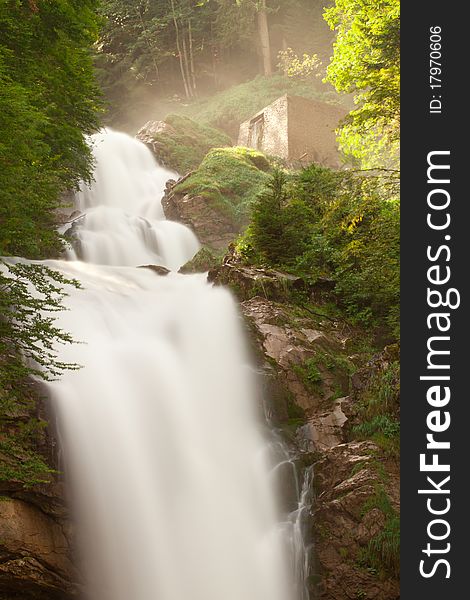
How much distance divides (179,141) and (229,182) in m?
7.98

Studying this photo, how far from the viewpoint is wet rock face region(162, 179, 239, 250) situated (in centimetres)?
2112

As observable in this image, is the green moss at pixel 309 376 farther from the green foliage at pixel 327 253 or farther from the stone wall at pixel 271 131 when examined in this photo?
the stone wall at pixel 271 131

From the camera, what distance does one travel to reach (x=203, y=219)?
21484mm

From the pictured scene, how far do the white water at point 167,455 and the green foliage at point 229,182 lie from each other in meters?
11.2

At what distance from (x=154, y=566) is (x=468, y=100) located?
6.83m

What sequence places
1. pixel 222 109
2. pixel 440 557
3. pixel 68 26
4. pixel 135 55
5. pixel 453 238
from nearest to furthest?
pixel 440 557 < pixel 453 238 < pixel 68 26 < pixel 222 109 < pixel 135 55

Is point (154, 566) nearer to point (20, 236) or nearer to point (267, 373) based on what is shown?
point (267, 373)

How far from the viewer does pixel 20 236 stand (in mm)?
7477

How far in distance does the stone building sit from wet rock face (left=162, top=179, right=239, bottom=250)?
10091 millimetres

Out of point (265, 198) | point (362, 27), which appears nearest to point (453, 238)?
point (265, 198)

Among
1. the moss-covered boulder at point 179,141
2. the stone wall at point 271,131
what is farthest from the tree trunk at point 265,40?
the moss-covered boulder at point 179,141

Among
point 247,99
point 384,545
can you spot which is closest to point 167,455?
point 384,545

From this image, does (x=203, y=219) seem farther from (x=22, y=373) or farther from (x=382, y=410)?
(x=22, y=373)

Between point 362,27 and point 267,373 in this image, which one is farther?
point 362,27
